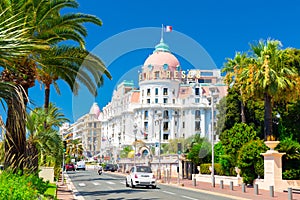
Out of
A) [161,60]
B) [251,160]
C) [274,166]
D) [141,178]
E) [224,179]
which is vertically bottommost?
[224,179]

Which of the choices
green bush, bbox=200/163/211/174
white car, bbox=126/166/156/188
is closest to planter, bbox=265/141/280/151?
white car, bbox=126/166/156/188

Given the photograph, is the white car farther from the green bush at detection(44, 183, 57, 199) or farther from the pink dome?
the pink dome

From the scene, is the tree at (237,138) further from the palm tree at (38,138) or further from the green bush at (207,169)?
the palm tree at (38,138)

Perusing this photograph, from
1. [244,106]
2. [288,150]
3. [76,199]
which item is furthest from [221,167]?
[76,199]

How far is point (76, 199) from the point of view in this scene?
72.2 feet

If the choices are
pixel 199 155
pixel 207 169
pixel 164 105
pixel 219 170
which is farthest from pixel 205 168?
pixel 164 105

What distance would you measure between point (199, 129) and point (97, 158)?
45500mm

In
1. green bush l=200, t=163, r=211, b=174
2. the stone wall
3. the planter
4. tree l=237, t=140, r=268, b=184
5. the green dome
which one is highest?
the green dome

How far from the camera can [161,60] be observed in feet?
355

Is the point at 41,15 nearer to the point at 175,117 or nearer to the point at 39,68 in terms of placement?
the point at 39,68

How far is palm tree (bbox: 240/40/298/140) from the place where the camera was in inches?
1288

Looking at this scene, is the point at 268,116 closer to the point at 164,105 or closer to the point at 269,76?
the point at 269,76

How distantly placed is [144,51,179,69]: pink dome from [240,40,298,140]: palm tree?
7389 centimetres

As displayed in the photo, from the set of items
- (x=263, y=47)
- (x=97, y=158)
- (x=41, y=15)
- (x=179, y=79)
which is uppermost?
(x=179, y=79)
